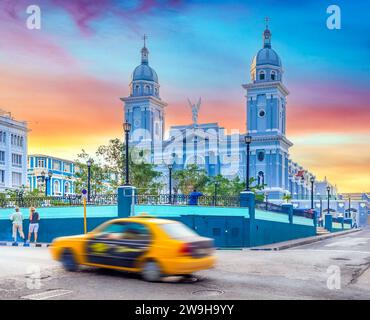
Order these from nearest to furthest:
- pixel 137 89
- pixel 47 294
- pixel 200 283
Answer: pixel 47 294, pixel 200 283, pixel 137 89

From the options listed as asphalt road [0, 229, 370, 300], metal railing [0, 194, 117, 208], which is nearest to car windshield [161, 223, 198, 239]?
asphalt road [0, 229, 370, 300]

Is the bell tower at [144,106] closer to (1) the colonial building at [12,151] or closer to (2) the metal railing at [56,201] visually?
(1) the colonial building at [12,151]

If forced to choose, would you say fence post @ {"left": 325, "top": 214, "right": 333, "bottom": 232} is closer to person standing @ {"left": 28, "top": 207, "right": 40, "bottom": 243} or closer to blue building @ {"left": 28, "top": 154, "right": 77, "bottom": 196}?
person standing @ {"left": 28, "top": 207, "right": 40, "bottom": 243}

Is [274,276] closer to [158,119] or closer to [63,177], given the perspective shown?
[158,119]

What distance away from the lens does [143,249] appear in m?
11.2

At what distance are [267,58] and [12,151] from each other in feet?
140

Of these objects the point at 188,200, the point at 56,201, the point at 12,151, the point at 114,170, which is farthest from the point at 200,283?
the point at 12,151

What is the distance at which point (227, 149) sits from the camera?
8462 centimetres

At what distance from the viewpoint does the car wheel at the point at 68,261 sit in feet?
40.5

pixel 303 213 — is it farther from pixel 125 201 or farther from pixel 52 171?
pixel 52 171

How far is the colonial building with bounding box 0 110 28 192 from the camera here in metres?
73.6

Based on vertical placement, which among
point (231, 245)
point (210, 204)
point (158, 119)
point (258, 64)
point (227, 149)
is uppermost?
point (258, 64)

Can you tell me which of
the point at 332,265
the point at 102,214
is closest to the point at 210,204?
the point at 102,214
